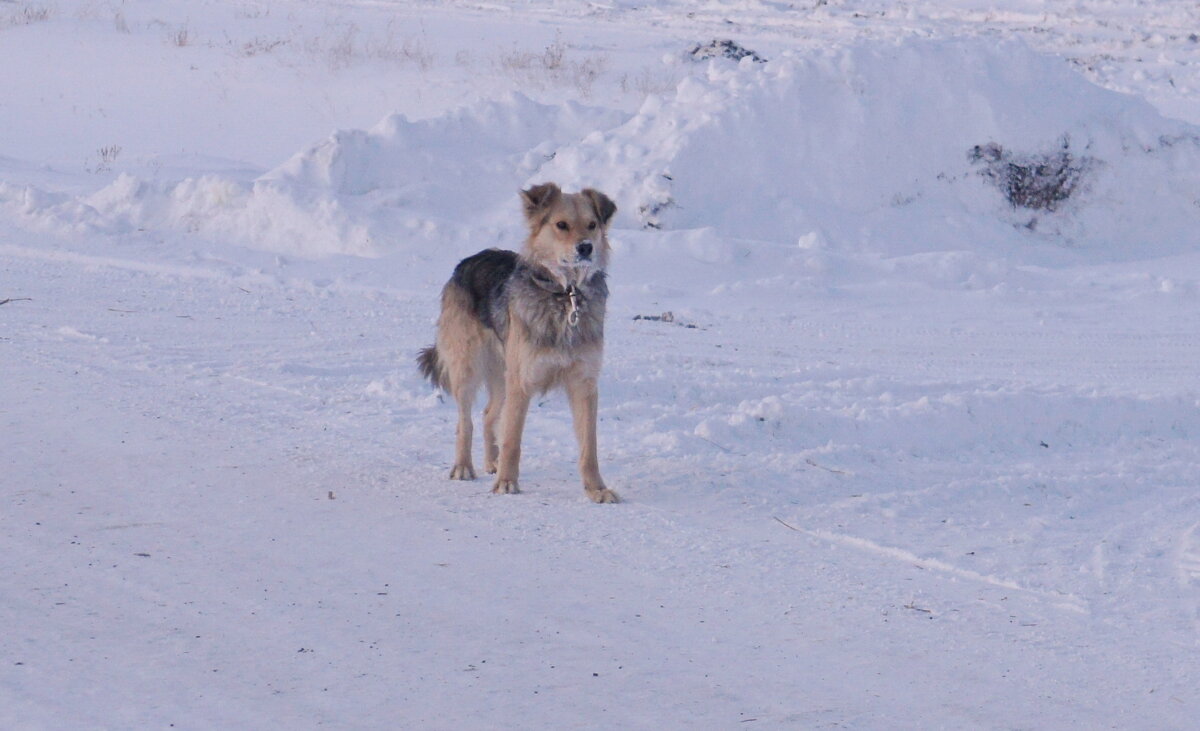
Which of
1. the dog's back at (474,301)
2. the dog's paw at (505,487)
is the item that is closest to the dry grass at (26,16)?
the dog's back at (474,301)

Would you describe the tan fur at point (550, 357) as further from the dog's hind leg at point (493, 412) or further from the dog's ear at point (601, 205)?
the dog's hind leg at point (493, 412)

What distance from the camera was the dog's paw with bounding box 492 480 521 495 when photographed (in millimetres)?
6336

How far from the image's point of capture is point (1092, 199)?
45.6 feet

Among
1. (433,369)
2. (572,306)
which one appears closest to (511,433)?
(572,306)

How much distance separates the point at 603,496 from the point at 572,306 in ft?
2.95

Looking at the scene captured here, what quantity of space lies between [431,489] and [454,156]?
8726mm

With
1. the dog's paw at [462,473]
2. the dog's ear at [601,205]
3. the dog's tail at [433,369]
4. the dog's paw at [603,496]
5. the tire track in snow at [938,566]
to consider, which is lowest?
the dog's paw at [462,473]

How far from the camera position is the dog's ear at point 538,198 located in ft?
21.6

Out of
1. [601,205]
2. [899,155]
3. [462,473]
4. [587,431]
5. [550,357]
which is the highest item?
[899,155]

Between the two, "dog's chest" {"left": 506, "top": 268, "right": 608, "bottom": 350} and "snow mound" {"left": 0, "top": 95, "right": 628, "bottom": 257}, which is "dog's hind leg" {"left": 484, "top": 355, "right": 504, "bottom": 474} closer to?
"dog's chest" {"left": 506, "top": 268, "right": 608, "bottom": 350}

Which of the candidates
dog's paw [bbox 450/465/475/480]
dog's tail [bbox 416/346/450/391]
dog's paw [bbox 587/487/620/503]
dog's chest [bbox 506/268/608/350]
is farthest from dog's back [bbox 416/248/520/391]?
dog's paw [bbox 587/487/620/503]

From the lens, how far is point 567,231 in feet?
21.1

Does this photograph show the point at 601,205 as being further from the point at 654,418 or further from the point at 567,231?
the point at 654,418

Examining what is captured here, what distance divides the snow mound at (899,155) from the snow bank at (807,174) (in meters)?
0.02
